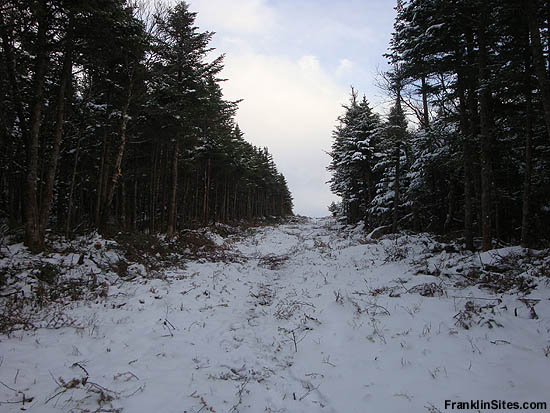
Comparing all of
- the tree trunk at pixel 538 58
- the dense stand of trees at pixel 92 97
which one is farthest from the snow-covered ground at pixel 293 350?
the dense stand of trees at pixel 92 97

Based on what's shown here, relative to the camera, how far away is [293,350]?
196 inches

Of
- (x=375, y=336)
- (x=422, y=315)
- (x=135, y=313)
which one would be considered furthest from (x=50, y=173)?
(x=422, y=315)

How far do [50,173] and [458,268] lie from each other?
13.8 meters

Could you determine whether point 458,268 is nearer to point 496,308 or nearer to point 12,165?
point 496,308

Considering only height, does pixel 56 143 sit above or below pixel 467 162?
above

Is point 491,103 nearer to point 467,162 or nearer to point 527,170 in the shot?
point 467,162

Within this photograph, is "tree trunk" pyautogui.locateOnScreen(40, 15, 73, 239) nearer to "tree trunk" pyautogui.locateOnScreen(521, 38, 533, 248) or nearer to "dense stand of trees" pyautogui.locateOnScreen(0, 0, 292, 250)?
"dense stand of trees" pyautogui.locateOnScreen(0, 0, 292, 250)

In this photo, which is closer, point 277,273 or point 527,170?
point 527,170

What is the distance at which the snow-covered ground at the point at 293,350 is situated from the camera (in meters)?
3.42

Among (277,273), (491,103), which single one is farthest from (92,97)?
(491,103)

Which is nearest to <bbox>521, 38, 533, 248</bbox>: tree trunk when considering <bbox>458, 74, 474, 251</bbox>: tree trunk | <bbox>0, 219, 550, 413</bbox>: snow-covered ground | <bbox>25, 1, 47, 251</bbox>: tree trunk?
<bbox>0, 219, 550, 413</bbox>: snow-covered ground

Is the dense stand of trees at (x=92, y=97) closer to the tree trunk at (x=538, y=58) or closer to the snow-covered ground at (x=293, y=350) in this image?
the snow-covered ground at (x=293, y=350)

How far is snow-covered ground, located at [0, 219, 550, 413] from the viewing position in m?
3.42

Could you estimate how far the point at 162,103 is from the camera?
53.4 feet
